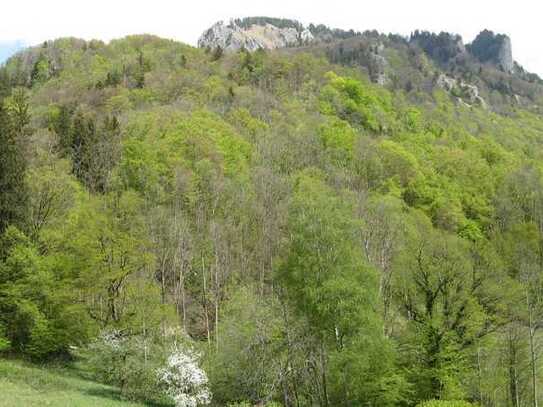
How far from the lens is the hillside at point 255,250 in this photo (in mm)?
36922

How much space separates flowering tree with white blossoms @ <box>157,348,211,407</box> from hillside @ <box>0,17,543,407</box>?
0.49ft

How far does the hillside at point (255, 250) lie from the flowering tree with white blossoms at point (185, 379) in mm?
149

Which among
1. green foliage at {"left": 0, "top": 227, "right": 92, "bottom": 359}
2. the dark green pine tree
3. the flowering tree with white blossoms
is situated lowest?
the flowering tree with white blossoms

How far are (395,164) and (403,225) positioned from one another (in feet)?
107

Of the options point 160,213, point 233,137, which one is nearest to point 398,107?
point 233,137

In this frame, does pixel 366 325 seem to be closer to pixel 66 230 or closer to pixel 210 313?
pixel 66 230

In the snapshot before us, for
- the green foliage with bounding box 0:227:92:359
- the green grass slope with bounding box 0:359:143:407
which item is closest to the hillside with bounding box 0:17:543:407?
the green foliage with bounding box 0:227:92:359

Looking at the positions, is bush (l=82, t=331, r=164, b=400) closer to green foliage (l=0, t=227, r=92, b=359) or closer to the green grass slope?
the green grass slope

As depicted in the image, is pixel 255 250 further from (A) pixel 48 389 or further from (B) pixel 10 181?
(A) pixel 48 389

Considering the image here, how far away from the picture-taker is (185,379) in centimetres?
3794

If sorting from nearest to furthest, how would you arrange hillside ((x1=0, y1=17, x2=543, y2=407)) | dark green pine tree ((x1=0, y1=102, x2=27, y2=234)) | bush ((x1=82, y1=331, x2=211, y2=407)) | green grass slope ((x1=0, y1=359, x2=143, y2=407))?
green grass slope ((x1=0, y1=359, x2=143, y2=407)), hillside ((x1=0, y1=17, x2=543, y2=407)), bush ((x1=82, y1=331, x2=211, y2=407)), dark green pine tree ((x1=0, y1=102, x2=27, y2=234))

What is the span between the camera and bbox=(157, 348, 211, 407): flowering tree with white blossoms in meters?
37.7

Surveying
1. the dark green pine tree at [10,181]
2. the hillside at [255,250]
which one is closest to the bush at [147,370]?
the hillside at [255,250]

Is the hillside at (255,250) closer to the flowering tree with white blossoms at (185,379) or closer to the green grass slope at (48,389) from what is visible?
the flowering tree with white blossoms at (185,379)
